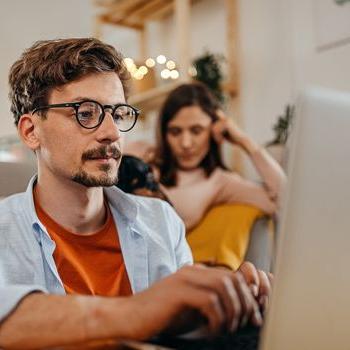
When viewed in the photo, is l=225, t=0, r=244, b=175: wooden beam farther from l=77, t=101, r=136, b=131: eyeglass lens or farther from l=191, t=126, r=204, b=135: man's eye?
l=77, t=101, r=136, b=131: eyeglass lens

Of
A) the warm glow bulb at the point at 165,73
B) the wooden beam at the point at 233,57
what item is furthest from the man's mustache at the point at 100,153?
the wooden beam at the point at 233,57

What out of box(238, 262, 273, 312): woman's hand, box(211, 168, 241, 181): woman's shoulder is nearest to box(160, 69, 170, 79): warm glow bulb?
box(211, 168, 241, 181): woman's shoulder

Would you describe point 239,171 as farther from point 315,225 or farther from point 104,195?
point 315,225

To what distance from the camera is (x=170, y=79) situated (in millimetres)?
2797

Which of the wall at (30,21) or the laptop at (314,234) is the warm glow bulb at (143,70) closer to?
the wall at (30,21)

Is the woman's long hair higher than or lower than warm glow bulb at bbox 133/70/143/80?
lower

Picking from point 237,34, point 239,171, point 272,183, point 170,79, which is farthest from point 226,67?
point 272,183

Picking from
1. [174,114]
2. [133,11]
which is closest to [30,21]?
[174,114]

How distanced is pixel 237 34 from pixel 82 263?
230 centimetres

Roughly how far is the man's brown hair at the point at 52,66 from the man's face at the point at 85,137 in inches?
0.7

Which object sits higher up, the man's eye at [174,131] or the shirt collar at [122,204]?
the man's eye at [174,131]

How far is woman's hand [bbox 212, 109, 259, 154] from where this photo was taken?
212 centimetres

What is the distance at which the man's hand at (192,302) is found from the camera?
1.80ft

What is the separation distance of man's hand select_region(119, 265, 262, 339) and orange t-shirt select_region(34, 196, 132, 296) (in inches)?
14.9
